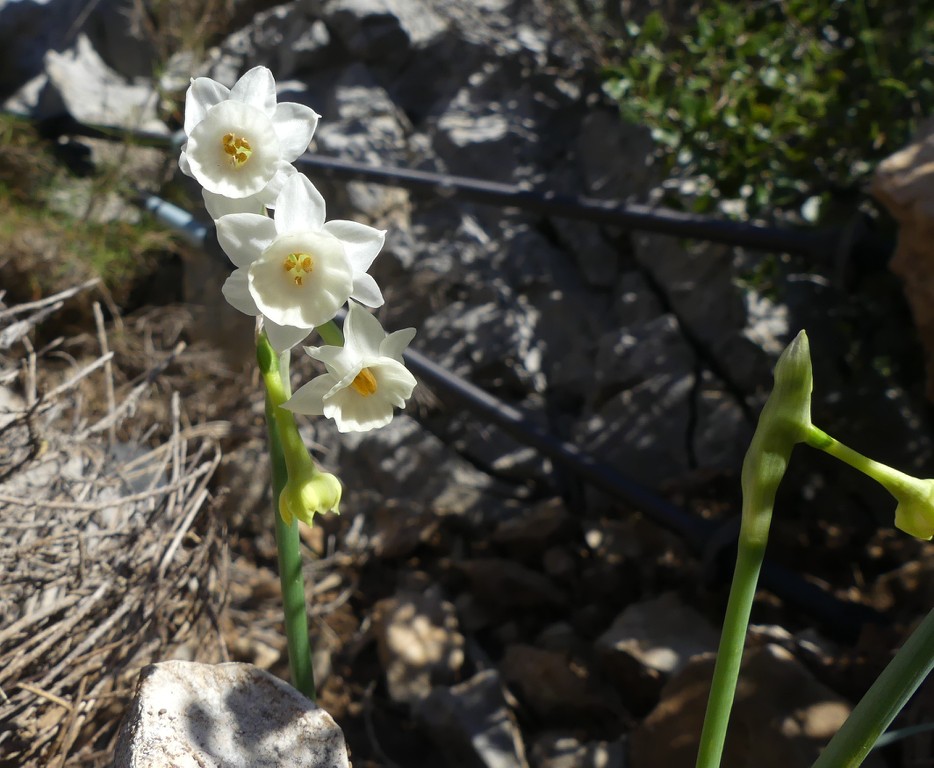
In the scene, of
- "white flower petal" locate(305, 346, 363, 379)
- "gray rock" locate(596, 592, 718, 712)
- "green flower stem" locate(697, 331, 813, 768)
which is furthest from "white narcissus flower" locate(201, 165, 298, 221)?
"gray rock" locate(596, 592, 718, 712)

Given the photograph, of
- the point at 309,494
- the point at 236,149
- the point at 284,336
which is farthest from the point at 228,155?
the point at 309,494

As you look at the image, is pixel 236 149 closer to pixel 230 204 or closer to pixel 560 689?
pixel 230 204

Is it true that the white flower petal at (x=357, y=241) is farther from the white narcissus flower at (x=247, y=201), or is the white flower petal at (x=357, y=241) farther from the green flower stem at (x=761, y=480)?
the green flower stem at (x=761, y=480)

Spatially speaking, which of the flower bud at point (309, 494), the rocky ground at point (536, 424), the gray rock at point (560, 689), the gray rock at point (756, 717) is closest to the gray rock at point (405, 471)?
the rocky ground at point (536, 424)

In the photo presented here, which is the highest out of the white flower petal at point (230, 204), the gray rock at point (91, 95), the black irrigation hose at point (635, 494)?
the white flower petal at point (230, 204)

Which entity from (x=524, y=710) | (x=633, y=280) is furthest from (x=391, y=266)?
(x=524, y=710)

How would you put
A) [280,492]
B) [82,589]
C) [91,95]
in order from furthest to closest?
[91,95] → [82,589] → [280,492]
